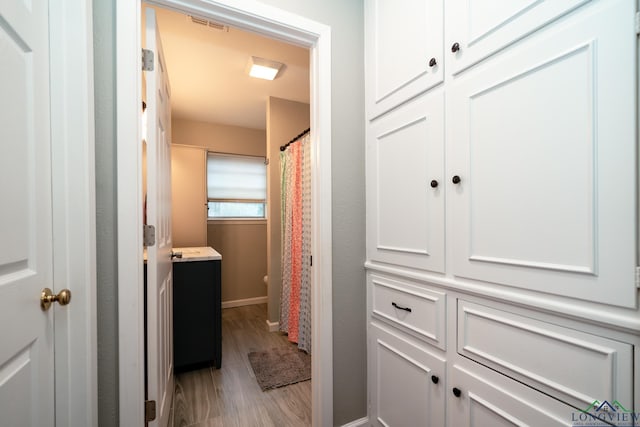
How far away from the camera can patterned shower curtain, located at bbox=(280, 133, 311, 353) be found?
244 centimetres

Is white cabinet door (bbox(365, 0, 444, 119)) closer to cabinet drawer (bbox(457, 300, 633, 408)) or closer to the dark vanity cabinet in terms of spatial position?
cabinet drawer (bbox(457, 300, 633, 408))

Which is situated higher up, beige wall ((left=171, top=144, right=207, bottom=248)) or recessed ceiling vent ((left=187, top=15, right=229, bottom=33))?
recessed ceiling vent ((left=187, top=15, right=229, bottom=33))

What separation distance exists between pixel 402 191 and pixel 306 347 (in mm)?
1830

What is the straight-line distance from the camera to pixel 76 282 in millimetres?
905

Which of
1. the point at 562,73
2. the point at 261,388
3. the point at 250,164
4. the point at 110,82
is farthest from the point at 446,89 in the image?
the point at 250,164

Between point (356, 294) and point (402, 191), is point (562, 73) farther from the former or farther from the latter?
point (356, 294)

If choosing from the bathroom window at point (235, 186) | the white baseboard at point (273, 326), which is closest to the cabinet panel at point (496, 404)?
the white baseboard at point (273, 326)

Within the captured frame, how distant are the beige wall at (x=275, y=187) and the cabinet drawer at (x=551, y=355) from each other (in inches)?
92.7

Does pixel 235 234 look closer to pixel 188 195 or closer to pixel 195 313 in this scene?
pixel 188 195

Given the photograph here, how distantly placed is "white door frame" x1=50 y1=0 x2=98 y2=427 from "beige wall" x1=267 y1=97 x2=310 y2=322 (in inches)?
84.7

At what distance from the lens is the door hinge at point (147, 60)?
1187 mm

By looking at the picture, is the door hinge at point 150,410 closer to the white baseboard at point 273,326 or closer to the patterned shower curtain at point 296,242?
the patterned shower curtain at point 296,242

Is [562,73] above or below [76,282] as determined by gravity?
above
